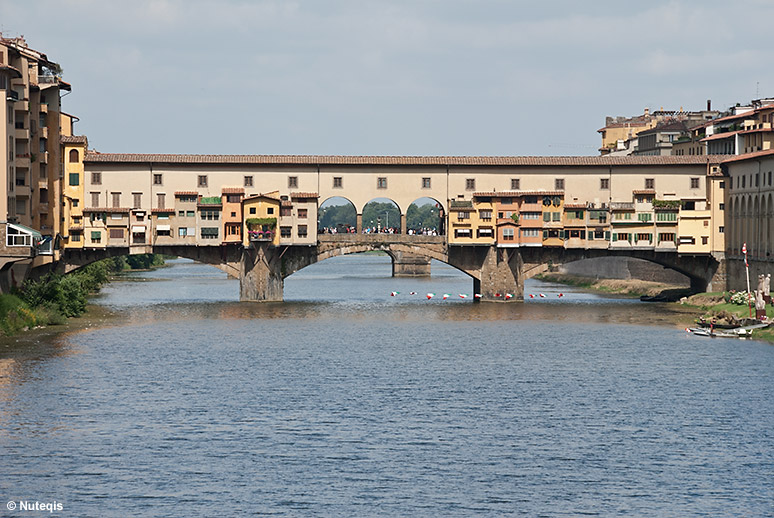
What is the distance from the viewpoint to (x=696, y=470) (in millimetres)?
39438

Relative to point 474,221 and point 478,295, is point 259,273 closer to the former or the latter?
point 474,221

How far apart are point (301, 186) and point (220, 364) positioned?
131ft

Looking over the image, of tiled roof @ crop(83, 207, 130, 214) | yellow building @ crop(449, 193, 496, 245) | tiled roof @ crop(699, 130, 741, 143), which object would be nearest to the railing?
tiled roof @ crop(83, 207, 130, 214)

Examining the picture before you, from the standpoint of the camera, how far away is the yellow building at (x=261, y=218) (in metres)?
98.8

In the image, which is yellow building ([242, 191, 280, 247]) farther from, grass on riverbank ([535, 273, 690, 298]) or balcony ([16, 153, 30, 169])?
grass on riverbank ([535, 273, 690, 298])

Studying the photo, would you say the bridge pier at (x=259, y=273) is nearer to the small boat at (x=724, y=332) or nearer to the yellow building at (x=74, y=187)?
the yellow building at (x=74, y=187)

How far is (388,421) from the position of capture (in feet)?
154

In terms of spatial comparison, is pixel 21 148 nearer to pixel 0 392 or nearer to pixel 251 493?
pixel 0 392

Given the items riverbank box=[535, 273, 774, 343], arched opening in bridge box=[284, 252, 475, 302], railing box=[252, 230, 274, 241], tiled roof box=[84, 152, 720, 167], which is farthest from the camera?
arched opening in bridge box=[284, 252, 475, 302]

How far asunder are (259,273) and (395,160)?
14414 millimetres

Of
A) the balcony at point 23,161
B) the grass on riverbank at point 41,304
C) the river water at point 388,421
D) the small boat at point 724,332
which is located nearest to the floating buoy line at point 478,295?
the river water at point 388,421

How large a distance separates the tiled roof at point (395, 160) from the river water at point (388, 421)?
21.6 meters

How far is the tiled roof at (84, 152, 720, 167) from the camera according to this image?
327 ft

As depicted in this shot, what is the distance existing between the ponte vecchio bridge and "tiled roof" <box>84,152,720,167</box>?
107 millimetres
